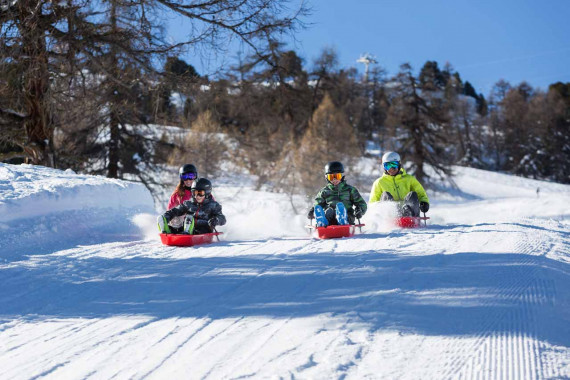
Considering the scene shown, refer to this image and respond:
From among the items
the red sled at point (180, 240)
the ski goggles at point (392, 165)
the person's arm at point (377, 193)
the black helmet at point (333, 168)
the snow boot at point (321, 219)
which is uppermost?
the ski goggles at point (392, 165)

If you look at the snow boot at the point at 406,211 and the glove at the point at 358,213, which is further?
the snow boot at the point at 406,211

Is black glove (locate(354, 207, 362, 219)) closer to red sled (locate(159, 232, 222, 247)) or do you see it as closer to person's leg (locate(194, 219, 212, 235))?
person's leg (locate(194, 219, 212, 235))

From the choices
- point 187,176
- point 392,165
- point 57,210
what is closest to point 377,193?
point 392,165

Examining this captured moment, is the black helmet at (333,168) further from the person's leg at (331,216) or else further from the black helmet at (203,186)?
the black helmet at (203,186)

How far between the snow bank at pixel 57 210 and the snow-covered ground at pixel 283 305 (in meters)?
0.05

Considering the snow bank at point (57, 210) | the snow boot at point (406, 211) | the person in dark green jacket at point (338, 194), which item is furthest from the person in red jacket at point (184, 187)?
the snow boot at point (406, 211)

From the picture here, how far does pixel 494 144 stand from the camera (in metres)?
59.3

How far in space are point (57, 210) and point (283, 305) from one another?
5.11 m

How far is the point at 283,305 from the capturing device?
345 centimetres

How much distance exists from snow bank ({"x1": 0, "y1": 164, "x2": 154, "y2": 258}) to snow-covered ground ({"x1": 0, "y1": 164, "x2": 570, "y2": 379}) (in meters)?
0.05

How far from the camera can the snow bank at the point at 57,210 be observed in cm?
628

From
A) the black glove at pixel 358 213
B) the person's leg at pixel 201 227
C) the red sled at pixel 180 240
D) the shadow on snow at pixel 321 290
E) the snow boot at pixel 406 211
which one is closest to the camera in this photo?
the shadow on snow at pixel 321 290

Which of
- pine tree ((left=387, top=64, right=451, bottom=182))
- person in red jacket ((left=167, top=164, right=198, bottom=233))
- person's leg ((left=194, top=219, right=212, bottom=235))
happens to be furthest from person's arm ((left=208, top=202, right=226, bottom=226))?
pine tree ((left=387, top=64, right=451, bottom=182))

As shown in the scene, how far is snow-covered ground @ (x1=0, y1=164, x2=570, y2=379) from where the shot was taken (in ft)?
8.23
